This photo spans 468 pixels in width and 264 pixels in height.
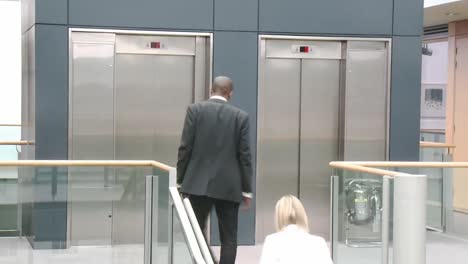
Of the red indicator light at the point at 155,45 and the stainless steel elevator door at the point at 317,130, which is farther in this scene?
the stainless steel elevator door at the point at 317,130

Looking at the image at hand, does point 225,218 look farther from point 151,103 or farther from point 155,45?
point 155,45

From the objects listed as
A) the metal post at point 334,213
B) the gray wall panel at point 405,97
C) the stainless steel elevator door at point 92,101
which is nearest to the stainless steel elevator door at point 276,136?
the gray wall panel at point 405,97

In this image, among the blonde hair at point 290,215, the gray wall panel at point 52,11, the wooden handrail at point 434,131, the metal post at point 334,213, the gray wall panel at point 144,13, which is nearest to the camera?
the blonde hair at point 290,215

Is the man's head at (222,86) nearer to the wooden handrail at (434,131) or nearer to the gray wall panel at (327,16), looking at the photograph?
the gray wall panel at (327,16)

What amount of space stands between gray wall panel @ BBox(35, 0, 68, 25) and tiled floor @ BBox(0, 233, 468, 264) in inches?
97.7

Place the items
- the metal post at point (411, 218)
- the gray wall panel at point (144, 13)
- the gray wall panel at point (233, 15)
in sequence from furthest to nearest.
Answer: the gray wall panel at point (233, 15)
the gray wall panel at point (144, 13)
the metal post at point (411, 218)

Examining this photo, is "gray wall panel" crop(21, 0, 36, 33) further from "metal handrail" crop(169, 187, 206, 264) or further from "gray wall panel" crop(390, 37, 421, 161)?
"gray wall panel" crop(390, 37, 421, 161)

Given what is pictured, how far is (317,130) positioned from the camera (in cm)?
893

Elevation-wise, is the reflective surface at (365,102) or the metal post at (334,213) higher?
the reflective surface at (365,102)

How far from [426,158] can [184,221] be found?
240 inches

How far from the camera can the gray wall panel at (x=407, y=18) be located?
8891mm

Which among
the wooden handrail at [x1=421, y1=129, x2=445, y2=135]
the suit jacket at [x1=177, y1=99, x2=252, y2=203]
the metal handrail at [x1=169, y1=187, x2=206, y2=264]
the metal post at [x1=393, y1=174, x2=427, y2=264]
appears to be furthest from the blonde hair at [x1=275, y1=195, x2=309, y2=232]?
the wooden handrail at [x1=421, y1=129, x2=445, y2=135]

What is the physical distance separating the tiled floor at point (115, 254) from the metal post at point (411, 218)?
0.64 metres

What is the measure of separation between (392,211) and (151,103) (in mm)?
3622
